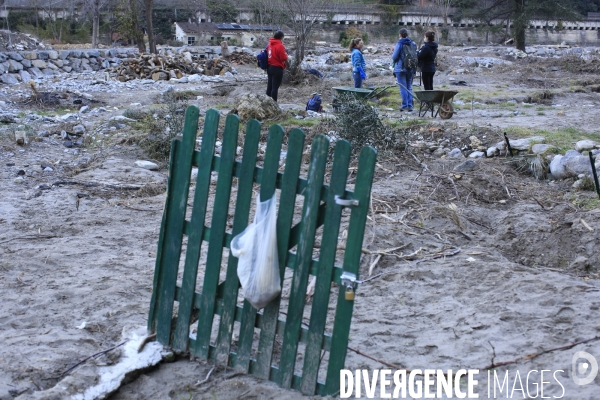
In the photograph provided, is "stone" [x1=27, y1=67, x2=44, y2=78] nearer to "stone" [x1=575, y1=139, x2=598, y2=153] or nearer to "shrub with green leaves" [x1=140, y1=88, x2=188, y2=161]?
"shrub with green leaves" [x1=140, y1=88, x2=188, y2=161]

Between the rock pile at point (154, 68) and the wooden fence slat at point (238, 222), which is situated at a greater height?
the rock pile at point (154, 68)

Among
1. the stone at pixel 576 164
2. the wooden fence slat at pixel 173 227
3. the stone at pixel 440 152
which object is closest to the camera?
the wooden fence slat at pixel 173 227

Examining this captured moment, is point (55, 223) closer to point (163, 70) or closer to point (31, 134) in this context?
point (31, 134)

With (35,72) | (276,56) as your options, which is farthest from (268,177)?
(35,72)

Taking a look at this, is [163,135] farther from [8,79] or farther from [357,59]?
[8,79]

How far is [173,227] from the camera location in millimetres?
3529

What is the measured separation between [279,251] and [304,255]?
0.48 feet

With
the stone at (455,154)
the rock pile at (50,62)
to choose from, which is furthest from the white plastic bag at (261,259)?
the rock pile at (50,62)

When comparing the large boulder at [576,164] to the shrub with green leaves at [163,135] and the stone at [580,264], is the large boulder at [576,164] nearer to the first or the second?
the stone at [580,264]

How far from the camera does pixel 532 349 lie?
3.46 metres

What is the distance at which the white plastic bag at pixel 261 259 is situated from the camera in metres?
3.15

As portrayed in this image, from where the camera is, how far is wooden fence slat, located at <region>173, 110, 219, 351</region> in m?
3.38

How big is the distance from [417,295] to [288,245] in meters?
1.65

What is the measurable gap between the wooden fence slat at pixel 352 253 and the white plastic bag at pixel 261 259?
1.20 ft
